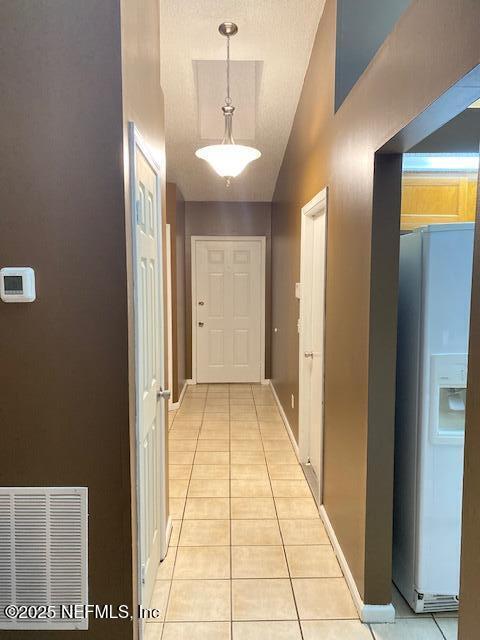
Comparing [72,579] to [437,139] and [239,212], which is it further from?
[239,212]

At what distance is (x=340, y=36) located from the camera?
217 cm

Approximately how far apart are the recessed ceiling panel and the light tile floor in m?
2.76

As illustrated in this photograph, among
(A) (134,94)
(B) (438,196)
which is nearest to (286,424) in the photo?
(B) (438,196)

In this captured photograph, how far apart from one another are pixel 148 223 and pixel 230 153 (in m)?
0.87

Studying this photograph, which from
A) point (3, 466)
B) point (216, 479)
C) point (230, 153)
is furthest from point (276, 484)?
point (230, 153)

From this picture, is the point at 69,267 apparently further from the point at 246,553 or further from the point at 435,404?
the point at 246,553

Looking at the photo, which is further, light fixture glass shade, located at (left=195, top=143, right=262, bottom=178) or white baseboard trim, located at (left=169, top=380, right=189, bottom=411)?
white baseboard trim, located at (left=169, top=380, right=189, bottom=411)

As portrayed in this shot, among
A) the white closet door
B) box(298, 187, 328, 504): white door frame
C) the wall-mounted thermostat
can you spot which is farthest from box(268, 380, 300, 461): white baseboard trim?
the wall-mounted thermostat

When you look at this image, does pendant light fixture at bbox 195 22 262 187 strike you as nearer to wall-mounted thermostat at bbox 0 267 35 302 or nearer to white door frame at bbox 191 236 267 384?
wall-mounted thermostat at bbox 0 267 35 302

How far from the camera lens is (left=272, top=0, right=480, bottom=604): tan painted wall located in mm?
1241

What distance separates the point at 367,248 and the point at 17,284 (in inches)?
52.9

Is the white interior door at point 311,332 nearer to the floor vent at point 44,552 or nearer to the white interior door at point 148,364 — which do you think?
the white interior door at point 148,364

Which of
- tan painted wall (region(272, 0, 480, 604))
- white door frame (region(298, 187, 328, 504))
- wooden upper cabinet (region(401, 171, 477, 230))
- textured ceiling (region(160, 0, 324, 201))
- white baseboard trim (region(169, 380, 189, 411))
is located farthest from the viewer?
white baseboard trim (region(169, 380, 189, 411))

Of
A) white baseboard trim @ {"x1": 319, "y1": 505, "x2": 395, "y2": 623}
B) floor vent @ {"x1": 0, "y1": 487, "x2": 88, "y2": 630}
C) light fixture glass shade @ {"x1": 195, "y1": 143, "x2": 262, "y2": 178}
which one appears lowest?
white baseboard trim @ {"x1": 319, "y1": 505, "x2": 395, "y2": 623}
